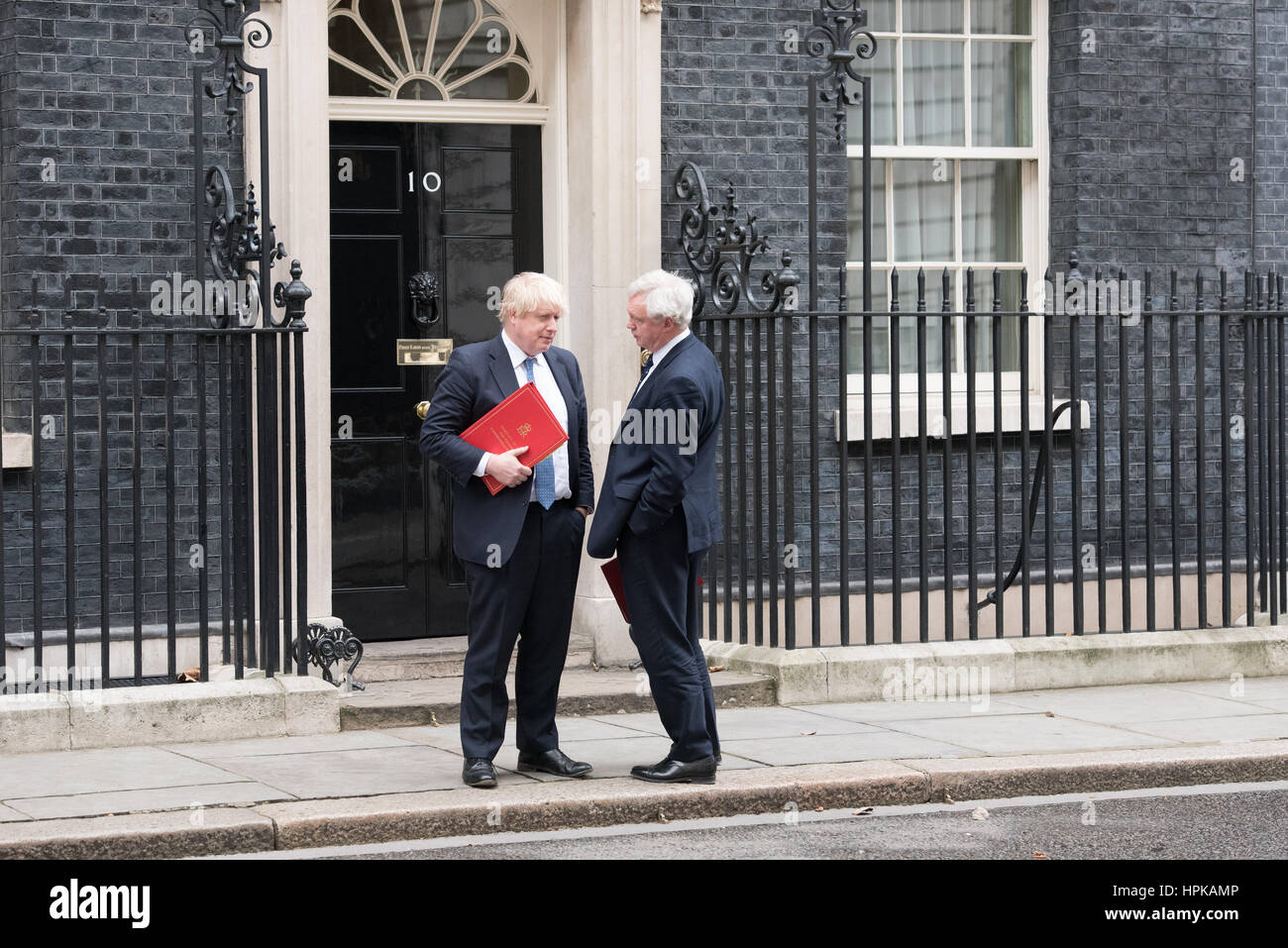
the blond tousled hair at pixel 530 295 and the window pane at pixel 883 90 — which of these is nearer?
the blond tousled hair at pixel 530 295

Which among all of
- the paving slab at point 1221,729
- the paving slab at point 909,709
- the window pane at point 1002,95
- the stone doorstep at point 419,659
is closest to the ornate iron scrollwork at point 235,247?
the stone doorstep at point 419,659

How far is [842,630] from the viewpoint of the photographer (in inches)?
353

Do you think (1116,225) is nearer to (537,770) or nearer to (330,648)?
(330,648)

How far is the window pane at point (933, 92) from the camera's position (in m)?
10.9

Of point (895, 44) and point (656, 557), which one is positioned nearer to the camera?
point (656, 557)

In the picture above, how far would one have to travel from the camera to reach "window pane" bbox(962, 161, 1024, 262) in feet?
36.2

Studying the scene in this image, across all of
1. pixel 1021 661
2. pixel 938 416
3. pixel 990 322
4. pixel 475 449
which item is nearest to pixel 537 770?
pixel 475 449

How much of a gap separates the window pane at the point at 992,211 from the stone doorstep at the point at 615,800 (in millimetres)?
4060

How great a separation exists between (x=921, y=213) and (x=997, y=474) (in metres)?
2.32

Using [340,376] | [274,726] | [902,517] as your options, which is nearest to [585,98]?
[340,376]

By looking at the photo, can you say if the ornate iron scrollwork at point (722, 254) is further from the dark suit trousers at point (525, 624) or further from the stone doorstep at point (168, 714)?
the stone doorstep at point (168, 714)

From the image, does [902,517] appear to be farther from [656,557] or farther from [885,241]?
[656,557]

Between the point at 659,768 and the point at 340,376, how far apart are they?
3.33 metres

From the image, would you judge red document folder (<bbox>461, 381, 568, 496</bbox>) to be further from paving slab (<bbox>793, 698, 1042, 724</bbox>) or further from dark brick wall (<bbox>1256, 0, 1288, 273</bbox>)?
dark brick wall (<bbox>1256, 0, 1288, 273</bbox>)
